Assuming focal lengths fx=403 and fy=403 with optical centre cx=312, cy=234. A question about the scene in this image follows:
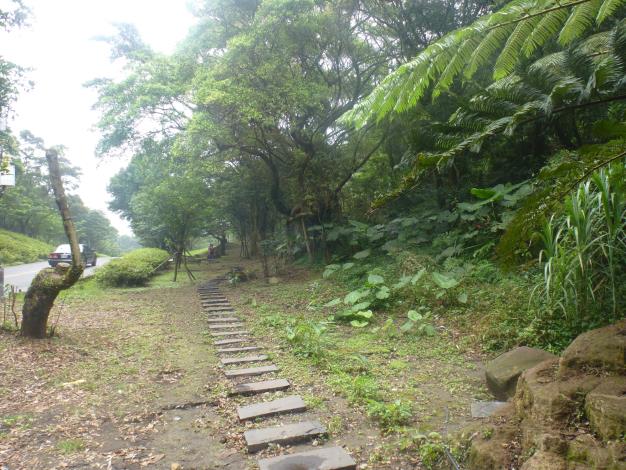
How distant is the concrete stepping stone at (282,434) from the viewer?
292 centimetres

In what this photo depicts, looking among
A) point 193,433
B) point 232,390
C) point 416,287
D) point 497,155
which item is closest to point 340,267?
point 416,287

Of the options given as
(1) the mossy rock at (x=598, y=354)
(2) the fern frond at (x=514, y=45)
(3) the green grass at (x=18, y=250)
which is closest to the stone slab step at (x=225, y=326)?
(1) the mossy rock at (x=598, y=354)

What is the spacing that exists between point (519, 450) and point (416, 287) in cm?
467

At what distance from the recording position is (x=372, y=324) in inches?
250

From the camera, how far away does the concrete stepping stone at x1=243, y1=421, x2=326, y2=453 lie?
9.57 ft

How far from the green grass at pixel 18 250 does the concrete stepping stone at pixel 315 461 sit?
979 inches

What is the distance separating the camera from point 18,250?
24.5 m

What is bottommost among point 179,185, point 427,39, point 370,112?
point 370,112

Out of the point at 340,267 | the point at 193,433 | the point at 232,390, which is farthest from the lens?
the point at 340,267

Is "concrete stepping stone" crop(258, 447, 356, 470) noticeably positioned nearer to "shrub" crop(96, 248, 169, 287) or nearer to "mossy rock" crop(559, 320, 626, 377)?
"mossy rock" crop(559, 320, 626, 377)

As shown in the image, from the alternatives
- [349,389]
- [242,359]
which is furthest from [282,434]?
[242,359]

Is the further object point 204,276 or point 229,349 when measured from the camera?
point 204,276

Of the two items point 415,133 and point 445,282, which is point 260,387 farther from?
point 445,282

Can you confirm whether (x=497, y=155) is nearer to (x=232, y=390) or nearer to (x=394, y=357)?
(x=394, y=357)
